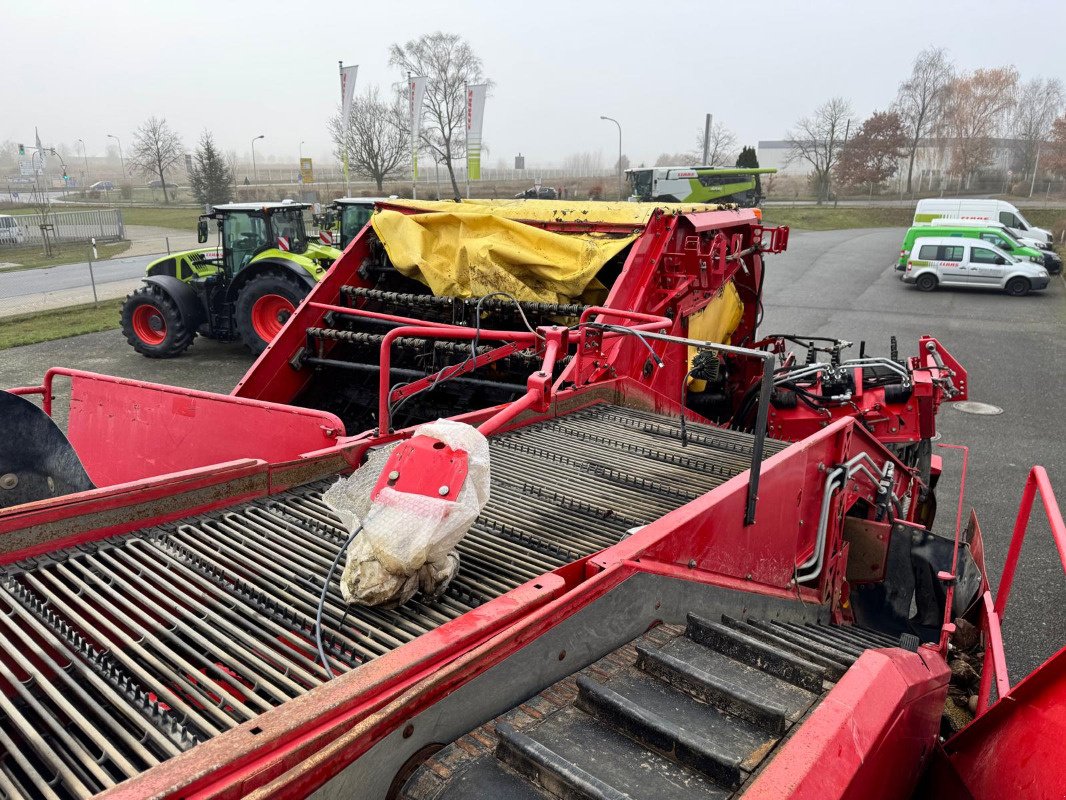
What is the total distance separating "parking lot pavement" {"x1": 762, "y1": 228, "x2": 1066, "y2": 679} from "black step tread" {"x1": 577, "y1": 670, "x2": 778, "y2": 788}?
3.85 m

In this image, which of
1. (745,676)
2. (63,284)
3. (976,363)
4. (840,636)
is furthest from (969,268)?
(63,284)

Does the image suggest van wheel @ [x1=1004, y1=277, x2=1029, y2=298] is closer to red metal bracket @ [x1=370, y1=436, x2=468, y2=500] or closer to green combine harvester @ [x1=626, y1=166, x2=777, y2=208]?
green combine harvester @ [x1=626, y1=166, x2=777, y2=208]

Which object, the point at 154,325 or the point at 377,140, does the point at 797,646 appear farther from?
the point at 377,140

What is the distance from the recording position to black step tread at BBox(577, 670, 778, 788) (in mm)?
1919

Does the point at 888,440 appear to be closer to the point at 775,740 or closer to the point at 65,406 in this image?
the point at 775,740

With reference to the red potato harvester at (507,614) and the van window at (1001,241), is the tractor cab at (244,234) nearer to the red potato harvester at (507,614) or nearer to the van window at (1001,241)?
the red potato harvester at (507,614)

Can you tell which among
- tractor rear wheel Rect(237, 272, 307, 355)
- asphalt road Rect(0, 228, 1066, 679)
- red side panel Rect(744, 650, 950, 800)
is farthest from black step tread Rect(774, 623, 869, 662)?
tractor rear wheel Rect(237, 272, 307, 355)

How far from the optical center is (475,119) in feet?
103

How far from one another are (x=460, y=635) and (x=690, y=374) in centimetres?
489

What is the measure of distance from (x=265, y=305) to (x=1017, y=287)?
19994 mm

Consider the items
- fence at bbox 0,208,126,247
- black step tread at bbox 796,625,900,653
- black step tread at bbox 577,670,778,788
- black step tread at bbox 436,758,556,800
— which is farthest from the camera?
fence at bbox 0,208,126,247

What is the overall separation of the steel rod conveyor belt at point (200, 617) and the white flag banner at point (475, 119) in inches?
1161

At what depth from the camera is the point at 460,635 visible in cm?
202

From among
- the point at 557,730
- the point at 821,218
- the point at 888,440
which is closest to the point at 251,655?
the point at 557,730
